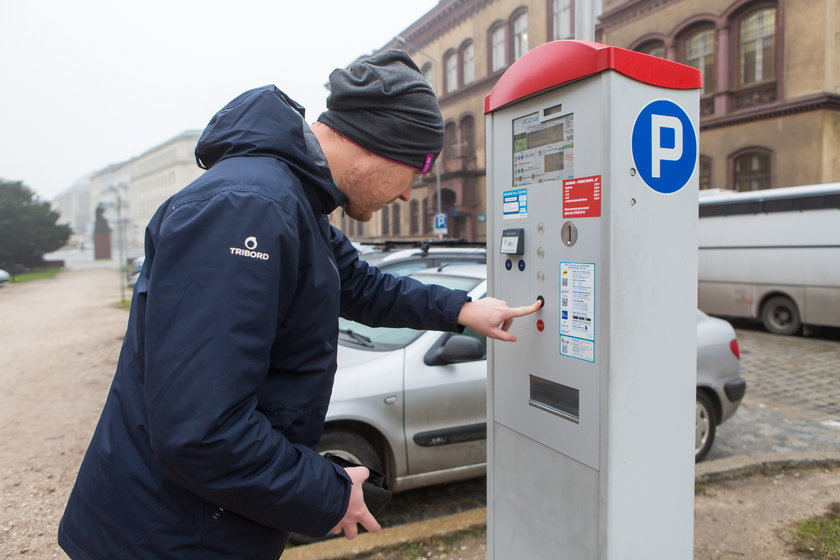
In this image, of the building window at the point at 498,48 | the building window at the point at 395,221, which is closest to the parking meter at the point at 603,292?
the building window at the point at 498,48

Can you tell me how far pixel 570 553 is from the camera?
209cm

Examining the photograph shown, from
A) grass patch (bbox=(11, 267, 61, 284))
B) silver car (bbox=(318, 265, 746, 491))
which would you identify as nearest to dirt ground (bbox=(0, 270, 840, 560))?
silver car (bbox=(318, 265, 746, 491))

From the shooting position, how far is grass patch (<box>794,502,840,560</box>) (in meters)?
3.02

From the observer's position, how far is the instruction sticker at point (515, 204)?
7.24ft

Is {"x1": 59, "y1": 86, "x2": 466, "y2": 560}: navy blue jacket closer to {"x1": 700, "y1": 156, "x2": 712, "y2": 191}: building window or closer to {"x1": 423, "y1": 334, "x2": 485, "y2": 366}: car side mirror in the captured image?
{"x1": 423, "y1": 334, "x2": 485, "y2": 366}: car side mirror

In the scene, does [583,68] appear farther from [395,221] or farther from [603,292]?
[395,221]

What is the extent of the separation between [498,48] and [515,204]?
26806 mm

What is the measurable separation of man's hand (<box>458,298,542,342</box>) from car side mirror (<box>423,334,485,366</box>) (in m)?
1.77

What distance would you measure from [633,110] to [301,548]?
8.63ft

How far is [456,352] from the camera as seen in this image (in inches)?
153

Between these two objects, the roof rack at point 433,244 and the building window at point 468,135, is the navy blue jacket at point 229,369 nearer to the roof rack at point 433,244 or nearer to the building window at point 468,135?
the roof rack at point 433,244

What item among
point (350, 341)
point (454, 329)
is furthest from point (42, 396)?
point (454, 329)

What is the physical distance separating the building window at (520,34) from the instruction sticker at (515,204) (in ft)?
78.9

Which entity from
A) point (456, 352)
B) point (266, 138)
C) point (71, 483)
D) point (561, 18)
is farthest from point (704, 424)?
point (561, 18)
